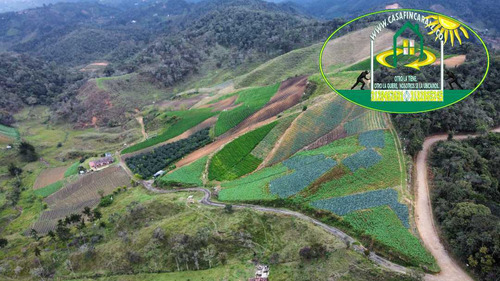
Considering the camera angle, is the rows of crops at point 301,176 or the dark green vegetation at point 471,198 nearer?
the dark green vegetation at point 471,198

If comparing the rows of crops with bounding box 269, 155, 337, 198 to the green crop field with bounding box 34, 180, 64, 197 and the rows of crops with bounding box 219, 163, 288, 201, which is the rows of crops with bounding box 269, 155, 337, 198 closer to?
the rows of crops with bounding box 219, 163, 288, 201

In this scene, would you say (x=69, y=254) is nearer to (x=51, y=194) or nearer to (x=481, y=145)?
(x=51, y=194)

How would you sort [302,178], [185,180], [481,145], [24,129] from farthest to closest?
[24,129], [185,180], [481,145], [302,178]

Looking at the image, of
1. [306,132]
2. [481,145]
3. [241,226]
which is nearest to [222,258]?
[241,226]

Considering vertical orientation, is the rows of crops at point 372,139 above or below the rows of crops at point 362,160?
above

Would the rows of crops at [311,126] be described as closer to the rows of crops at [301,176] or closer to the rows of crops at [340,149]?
the rows of crops at [340,149]

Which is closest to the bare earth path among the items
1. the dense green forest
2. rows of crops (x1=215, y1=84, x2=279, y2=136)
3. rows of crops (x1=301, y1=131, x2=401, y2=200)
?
rows of crops (x1=301, y1=131, x2=401, y2=200)

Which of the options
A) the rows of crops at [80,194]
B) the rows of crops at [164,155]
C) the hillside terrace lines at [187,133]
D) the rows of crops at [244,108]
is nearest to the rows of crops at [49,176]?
the rows of crops at [80,194]
